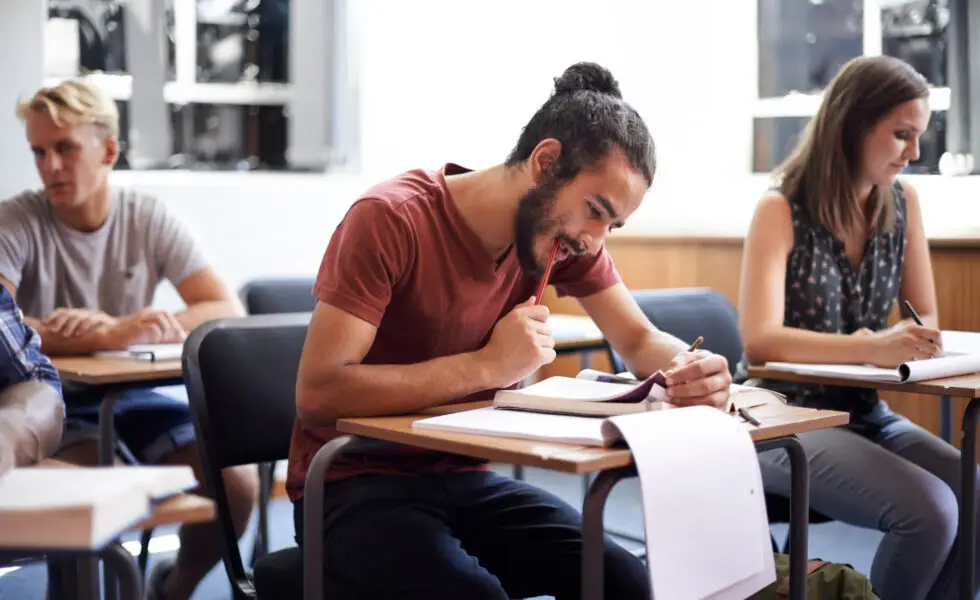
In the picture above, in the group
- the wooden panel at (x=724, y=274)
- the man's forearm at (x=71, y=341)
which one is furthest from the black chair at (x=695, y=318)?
the man's forearm at (x=71, y=341)

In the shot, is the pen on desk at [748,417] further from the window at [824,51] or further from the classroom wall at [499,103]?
the classroom wall at [499,103]

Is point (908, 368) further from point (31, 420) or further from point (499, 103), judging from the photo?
point (499, 103)

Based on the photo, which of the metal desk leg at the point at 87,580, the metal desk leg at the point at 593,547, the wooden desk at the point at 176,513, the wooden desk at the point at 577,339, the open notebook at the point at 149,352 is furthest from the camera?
the wooden desk at the point at 577,339

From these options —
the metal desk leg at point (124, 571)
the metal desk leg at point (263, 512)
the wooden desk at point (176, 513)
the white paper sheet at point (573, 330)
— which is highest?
the wooden desk at point (176, 513)

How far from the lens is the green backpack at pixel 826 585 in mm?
1732

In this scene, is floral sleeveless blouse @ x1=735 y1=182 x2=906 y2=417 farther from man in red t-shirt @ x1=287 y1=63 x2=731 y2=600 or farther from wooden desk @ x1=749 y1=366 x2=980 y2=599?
man in red t-shirt @ x1=287 y1=63 x2=731 y2=600

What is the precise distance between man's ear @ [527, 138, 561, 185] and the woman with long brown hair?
801 millimetres

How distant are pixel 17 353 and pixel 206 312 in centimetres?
135

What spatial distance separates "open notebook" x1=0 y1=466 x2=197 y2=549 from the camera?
867 mm

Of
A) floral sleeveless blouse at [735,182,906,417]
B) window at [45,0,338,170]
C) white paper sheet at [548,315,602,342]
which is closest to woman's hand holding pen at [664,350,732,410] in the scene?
floral sleeveless blouse at [735,182,906,417]

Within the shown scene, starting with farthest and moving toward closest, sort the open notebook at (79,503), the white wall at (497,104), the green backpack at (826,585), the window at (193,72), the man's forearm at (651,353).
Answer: the white wall at (497,104), the window at (193,72), the man's forearm at (651,353), the green backpack at (826,585), the open notebook at (79,503)

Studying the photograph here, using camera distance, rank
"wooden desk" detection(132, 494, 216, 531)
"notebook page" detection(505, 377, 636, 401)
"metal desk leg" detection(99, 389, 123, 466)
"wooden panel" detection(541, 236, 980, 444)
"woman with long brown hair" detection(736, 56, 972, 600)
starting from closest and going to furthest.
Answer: "wooden desk" detection(132, 494, 216, 531)
"notebook page" detection(505, 377, 636, 401)
"woman with long brown hair" detection(736, 56, 972, 600)
"metal desk leg" detection(99, 389, 123, 466)
"wooden panel" detection(541, 236, 980, 444)

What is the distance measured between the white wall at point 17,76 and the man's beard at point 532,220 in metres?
2.25

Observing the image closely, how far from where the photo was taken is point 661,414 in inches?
56.8
